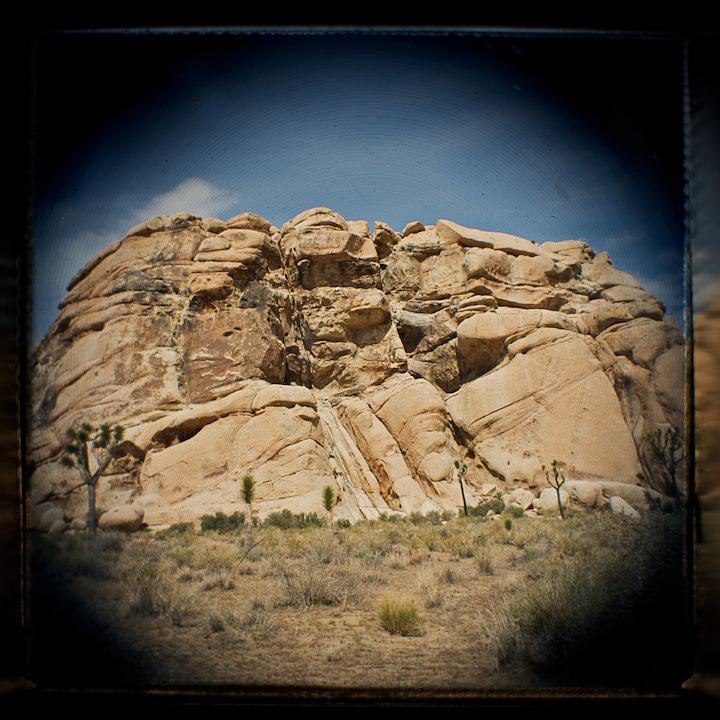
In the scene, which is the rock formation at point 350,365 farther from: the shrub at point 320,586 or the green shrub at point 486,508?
the shrub at point 320,586

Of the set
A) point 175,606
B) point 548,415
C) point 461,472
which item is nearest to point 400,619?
point 175,606

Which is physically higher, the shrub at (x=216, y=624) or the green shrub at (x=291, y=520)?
Answer: the shrub at (x=216, y=624)

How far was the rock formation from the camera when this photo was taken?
14.5 metres

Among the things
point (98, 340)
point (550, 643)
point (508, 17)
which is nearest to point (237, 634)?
point (550, 643)

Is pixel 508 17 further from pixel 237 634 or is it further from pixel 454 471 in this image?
pixel 454 471

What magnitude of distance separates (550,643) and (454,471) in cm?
1561

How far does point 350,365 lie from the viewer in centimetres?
2203

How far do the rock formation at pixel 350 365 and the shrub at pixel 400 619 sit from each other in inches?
Answer: 247

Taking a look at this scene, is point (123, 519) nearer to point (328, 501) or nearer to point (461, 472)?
point (328, 501)

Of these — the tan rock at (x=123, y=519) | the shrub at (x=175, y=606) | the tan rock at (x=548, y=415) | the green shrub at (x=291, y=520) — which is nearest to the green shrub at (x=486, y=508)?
the tan rock at (x=548, y=415)

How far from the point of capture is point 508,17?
119 inches

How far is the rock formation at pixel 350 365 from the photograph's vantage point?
47.6ft

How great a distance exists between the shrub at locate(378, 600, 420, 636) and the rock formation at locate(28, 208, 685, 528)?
20.5 feet

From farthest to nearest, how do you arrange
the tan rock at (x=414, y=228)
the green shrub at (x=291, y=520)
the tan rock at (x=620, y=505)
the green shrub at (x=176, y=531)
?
1. the tan rock at (x=414, y=228)
2. the tan rock at (x=620, y=505)
3. the green shrub at (x=291, y=520)
4. the green shrub at (x=176, y=531)
